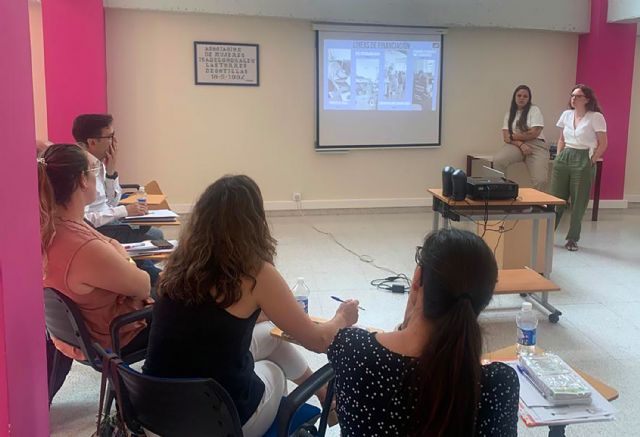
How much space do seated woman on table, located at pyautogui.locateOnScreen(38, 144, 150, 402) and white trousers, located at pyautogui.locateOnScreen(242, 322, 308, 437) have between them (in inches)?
18.9

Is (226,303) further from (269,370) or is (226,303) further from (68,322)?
(68,322)

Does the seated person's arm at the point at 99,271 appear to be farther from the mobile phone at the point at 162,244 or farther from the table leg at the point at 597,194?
the table leg at the point at 597,194

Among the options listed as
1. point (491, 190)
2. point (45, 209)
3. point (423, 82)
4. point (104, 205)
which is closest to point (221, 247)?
point (45, 209)

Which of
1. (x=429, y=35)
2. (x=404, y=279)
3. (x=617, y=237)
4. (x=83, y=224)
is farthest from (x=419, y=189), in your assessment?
(x=83, y=224)

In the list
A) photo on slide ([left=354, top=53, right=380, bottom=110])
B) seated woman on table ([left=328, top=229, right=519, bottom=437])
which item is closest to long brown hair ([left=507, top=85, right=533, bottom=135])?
photo on slide ([left=354, top=53, right=380, bottom=110])

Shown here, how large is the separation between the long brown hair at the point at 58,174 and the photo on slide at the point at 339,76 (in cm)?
458

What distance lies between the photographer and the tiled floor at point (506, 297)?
9.84 feet

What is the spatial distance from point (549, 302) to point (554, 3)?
4.12m

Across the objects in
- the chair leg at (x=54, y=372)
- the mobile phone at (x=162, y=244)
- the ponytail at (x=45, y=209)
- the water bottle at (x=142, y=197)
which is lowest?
the chair leg at (x=54, y=372)

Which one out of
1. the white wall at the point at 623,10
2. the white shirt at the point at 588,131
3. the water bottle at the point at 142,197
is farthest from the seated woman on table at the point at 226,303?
the white wall at the point at 623,10

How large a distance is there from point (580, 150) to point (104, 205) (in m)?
4.18

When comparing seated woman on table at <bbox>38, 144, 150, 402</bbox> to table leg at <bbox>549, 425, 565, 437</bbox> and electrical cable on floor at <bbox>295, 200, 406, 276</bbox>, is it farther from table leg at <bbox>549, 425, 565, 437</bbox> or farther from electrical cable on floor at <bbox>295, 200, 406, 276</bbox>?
electrical cable on floor at <bbox>295, 200, 406, 276</bbox>

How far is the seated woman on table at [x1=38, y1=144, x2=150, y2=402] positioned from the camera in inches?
91.4

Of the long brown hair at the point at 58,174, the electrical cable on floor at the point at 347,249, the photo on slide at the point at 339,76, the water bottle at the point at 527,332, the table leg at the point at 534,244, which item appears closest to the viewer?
the water bottle at the point at 527,332
